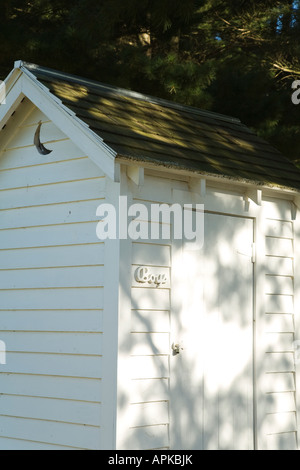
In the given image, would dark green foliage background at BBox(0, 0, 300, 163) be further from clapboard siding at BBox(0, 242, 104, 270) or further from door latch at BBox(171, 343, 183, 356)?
door latch at BBox(171, 343, 183, 356)

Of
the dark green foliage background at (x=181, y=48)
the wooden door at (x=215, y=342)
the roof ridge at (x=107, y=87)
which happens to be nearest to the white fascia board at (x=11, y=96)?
the roof ridge at (x=107, y=87)

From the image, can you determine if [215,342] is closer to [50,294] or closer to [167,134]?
[50,294]

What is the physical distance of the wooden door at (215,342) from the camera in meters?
6.29

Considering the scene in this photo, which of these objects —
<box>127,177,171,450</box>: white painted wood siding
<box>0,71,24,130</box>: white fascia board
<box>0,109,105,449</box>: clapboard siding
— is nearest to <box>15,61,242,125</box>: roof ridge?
<box>0,71,24,130</box>: white fascia board

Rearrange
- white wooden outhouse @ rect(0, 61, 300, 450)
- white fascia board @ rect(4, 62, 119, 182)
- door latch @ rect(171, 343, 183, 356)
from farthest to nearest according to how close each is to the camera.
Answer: door latch @ rect(171, 343, 183, 356) → white wooden outhouse @ rect(0, 61, 300, 450) → white fascia board @ rect(4, 62, 119, 182)

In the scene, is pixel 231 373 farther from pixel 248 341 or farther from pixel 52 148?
pixel 52 148

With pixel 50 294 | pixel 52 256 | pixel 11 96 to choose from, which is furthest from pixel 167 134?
pixel 50 294

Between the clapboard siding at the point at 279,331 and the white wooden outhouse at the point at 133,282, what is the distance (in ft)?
0.06

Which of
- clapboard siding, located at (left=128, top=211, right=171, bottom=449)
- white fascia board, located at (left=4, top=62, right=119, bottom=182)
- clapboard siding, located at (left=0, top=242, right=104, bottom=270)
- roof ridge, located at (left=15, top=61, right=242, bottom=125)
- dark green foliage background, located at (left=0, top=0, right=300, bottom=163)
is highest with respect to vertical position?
dark green foliage background, located at (left=0, top=0, right=300, bottom=163)

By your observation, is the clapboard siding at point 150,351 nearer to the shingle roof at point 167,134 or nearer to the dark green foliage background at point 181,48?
the shingle roof at point 167,134

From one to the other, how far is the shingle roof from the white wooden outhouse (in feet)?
0.07

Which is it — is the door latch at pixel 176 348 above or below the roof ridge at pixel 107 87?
below

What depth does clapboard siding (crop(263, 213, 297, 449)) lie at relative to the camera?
720 cm

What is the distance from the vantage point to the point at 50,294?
624 cm
